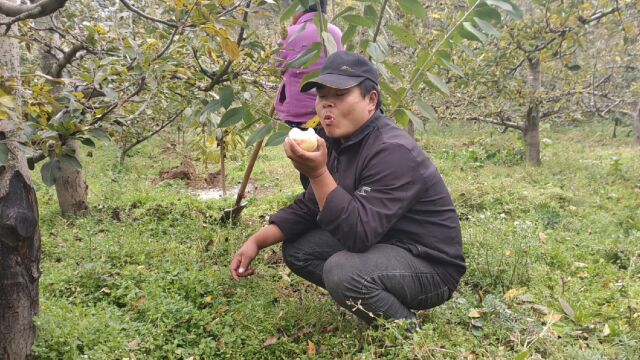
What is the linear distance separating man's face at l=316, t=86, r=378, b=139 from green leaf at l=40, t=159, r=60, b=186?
45.9 inches

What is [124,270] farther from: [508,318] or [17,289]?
[508,318]

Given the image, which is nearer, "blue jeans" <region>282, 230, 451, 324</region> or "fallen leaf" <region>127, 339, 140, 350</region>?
"blue jeans" <region>282, 230, 451, 324</region>

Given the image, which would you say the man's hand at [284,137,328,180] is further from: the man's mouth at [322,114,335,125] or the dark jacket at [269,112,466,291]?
the man's mouth at [322,114,335,125]

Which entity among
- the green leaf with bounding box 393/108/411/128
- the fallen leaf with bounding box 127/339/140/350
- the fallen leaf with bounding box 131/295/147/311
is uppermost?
the green leaf with bounding box 393/108/411/128

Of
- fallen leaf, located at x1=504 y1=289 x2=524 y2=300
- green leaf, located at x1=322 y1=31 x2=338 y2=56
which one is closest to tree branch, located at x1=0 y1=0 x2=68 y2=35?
green leaf, located at x1=322 y1=31 x2=338 y2=56

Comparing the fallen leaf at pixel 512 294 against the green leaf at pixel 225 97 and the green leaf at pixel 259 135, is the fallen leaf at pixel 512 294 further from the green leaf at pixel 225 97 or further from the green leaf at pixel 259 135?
the green leaf at pixel 225 97

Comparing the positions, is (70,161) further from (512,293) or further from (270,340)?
(512,293)

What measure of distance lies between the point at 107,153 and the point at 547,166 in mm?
7483

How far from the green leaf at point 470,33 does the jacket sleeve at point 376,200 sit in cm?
65

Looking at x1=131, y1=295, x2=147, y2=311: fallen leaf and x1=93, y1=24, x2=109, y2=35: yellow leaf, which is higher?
x1=93, y1=24, x2=109, y2=35: yellow leaf

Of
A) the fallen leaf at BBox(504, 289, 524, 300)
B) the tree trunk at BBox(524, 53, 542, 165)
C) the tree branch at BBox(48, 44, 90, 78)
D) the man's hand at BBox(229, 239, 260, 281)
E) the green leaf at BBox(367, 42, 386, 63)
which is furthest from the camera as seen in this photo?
the tree trunk at BBox(524, 53, 542, 165)

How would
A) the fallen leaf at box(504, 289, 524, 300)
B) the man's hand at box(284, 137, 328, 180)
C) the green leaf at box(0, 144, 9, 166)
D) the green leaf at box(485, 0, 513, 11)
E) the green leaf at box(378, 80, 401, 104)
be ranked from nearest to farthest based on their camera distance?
the green leaf at box(0, 144, 9, 166), the man's hand at box(284, 137, 328, 180), the green leaf at box(485, 0, 513, 11), the green leaf at box(378, 80, 401, 104), the fallen leaf at box(504, 289, 524, 300)

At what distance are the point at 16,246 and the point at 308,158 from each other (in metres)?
1.25

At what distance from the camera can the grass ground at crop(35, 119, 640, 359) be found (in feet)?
7.62
